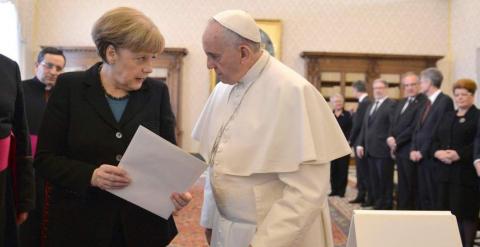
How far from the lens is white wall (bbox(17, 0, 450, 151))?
1194 cm

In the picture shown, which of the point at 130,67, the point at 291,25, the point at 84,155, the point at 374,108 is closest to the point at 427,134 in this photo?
the point at 374,108

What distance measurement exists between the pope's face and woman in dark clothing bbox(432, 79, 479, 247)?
11.8 ft

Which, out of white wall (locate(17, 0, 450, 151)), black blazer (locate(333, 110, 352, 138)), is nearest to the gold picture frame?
white wall (locate(17, 0, 450, 151))

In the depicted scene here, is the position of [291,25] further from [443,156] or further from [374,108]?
[443,156]

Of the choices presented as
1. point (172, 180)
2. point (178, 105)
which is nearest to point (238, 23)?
point (172, 180)

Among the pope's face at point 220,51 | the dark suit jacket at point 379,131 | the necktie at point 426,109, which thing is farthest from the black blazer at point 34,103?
the dark suit jacket at point 379,131

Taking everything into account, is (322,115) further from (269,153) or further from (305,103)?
(269,153)

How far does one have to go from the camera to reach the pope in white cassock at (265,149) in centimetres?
181

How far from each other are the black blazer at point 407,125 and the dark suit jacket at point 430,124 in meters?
0.29

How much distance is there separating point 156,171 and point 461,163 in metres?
3.88

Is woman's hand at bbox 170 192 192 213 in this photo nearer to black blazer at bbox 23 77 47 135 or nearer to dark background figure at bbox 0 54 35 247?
dark background figure at bbox 0 54 35 247

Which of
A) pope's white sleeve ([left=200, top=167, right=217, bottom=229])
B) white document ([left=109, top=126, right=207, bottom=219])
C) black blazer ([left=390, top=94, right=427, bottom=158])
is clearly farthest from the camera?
black blazer ([left=390, top=94, right=427, bottom=158])

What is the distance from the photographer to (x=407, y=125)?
20.7ft

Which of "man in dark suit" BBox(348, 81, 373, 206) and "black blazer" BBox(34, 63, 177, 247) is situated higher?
"black blazer" BBox(34, 63, 177, 247)
